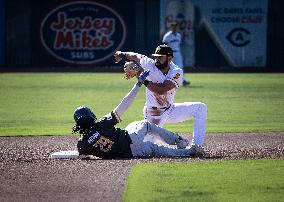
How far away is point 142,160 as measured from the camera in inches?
400

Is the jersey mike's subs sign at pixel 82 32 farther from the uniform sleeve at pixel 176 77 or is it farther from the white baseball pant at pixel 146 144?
the white baseball pant at pixel 146 144

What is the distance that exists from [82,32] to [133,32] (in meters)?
2.00

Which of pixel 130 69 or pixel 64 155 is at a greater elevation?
pixel 130 69

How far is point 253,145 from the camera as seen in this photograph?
1178cm

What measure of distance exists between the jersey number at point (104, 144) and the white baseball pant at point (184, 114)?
1.15 m

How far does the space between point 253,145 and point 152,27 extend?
2086cm

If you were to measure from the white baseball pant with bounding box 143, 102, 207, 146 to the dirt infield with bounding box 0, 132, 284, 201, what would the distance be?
16.4 inches

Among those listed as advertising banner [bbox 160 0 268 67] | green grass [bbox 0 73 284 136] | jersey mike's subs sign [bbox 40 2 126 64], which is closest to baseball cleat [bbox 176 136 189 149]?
green grass [bbox 0 73 284 136]

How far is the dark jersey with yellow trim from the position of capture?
10094 millimetres

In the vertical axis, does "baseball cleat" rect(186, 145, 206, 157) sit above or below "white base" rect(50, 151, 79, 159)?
above

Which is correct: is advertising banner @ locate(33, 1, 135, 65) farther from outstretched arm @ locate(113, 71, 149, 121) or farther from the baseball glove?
outstretched arm @ locate(113, 71, 149, 121)

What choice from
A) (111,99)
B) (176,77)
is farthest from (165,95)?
(111,99)

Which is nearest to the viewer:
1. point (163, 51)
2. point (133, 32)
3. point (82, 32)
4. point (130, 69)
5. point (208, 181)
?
point (208, 181)

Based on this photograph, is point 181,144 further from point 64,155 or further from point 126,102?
point 64,155
